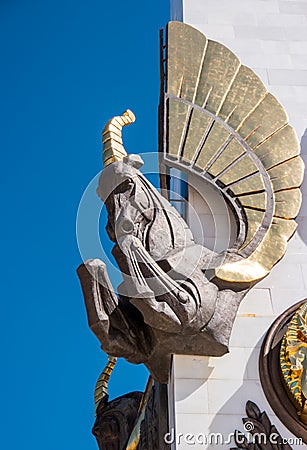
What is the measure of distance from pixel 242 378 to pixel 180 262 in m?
0.71

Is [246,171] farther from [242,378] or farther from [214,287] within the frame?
[242,378]

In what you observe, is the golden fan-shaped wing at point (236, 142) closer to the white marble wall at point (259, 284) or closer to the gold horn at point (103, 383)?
the white marble wall at point (259, 284)

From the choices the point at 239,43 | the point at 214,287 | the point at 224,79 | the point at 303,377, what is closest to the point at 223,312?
the point at 214,287

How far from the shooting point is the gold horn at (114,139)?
4.37m

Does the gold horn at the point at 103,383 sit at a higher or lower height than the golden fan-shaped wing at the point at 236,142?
lower

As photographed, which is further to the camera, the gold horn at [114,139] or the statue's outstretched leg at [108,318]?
the gold horn at [114,139]

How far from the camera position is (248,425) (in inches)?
154

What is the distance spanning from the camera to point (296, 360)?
13.4ft

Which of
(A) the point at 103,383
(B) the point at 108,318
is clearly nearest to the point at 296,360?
(B) the point at 108,318

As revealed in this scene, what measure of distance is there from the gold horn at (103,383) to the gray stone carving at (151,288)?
115cm

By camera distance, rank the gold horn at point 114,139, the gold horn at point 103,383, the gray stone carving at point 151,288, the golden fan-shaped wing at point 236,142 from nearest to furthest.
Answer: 1. the gray stone carving at point 151,288
2. the gold horn at point 114,139
3. the golden fan-shaped wing at point 236,142
4. the gold horn at point 103,383

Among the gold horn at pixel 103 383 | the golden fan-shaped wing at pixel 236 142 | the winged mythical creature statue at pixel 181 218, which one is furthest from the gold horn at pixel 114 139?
the gold horn at pixel 103 383

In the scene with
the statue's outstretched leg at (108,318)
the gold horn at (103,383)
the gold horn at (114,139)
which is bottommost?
the gold horn at (103,383)

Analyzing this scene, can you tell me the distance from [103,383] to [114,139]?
189 centimetres
